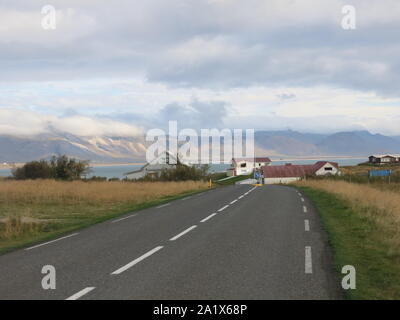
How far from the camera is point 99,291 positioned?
22.6 ft

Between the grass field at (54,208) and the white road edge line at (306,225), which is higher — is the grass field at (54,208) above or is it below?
below

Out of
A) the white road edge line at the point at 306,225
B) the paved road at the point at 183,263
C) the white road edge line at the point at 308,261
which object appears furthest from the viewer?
the white road edge line at the point at 306,225

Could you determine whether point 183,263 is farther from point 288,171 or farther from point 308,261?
point 288,171

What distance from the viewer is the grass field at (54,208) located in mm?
15016

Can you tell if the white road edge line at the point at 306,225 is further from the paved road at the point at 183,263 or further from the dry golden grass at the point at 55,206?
the dry golden grass at the point at 55,206

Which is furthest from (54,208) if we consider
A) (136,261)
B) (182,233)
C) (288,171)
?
(288,171)

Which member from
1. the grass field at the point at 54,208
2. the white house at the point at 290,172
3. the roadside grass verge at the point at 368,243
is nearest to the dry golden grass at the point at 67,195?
the grass field at the point at 54,208

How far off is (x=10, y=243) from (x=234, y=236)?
21.2 ft

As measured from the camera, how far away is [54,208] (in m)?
24.2

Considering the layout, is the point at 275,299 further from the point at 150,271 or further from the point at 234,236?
the point at 234,236

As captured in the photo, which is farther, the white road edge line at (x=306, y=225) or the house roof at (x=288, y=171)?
the house roof at (x=288, y=171)

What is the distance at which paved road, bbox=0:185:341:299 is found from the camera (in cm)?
684

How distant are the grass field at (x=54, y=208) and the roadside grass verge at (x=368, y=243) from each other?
27.5 ft

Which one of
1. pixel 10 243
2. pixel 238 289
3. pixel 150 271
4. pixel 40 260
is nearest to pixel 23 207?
pixel 10 243
